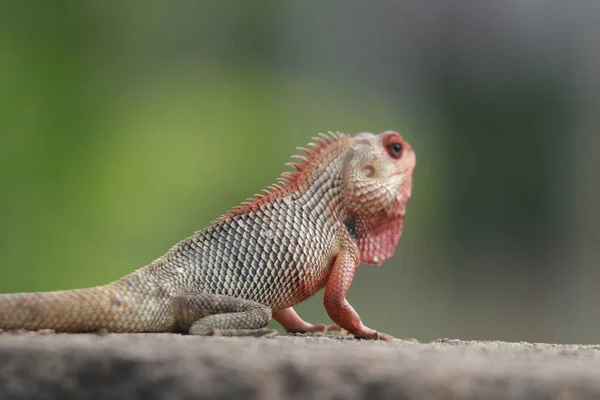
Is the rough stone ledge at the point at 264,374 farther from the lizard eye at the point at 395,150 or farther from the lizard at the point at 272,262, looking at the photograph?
the lizard eye at the point at 395,150

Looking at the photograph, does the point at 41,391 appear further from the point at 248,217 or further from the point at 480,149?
the point at 480,149

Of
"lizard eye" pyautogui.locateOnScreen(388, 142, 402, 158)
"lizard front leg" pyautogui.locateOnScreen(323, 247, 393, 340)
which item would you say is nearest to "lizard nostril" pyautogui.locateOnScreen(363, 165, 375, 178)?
"lizard eye" pyautogui.locateOnScreen(388, 142, 402, 158)

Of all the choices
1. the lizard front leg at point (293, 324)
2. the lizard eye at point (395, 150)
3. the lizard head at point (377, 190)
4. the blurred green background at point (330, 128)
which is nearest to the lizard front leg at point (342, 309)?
the lizard head at point (377, 190)

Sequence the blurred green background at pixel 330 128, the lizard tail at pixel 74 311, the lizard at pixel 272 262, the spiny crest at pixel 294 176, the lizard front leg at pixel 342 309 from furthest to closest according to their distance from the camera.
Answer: the blurred green background at pixel 330 128, the spiny crest at pixel 294 176, the lizard front leg at pixel 342 309, the lizard at pixel 272 262, the lizard tail at pixel 74 311

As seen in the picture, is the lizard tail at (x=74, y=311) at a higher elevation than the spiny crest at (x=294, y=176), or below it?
below

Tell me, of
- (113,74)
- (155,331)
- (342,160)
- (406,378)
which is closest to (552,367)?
(406,378)

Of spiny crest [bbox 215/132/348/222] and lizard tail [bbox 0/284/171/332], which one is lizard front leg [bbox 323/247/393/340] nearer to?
spiny crest [bbox 215/132/348/222]

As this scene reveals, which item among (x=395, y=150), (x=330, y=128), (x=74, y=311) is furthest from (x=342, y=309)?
(x=330, y=128)
